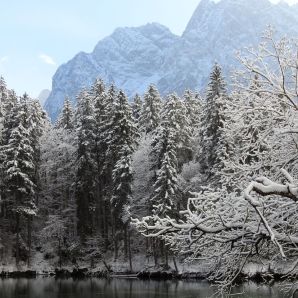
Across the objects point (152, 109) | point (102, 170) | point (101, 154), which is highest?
point (152, 109)

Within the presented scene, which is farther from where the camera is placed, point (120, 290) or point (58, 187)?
point (58, 187)

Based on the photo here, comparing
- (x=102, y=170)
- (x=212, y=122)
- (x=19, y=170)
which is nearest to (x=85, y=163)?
(x=102, y=170)

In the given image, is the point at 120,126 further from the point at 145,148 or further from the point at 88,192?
the point at 88,192

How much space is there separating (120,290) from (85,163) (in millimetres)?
19942

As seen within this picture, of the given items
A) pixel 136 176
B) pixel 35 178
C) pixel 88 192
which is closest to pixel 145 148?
pixel 136 176

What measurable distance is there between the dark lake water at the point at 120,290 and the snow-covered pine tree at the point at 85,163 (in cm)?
1317

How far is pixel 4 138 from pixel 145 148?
13.6 meters

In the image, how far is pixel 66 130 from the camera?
5906cm

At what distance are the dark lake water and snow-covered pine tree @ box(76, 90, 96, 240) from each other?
43.2 feet

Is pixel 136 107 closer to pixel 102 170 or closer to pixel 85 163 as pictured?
pixel 102 170

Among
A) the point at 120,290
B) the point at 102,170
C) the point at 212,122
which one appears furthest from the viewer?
the point at 102,170

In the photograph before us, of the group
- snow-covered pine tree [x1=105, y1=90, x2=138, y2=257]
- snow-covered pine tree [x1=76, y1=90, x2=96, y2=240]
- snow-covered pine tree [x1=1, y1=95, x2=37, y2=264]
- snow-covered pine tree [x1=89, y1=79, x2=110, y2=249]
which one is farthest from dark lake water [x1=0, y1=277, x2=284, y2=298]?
snow-covered pine tree [x1=89, y1=79, x2=110, y2=249]

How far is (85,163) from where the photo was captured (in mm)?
51125

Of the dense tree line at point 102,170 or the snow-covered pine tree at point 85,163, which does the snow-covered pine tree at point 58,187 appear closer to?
the dense tree line at point 102,170
